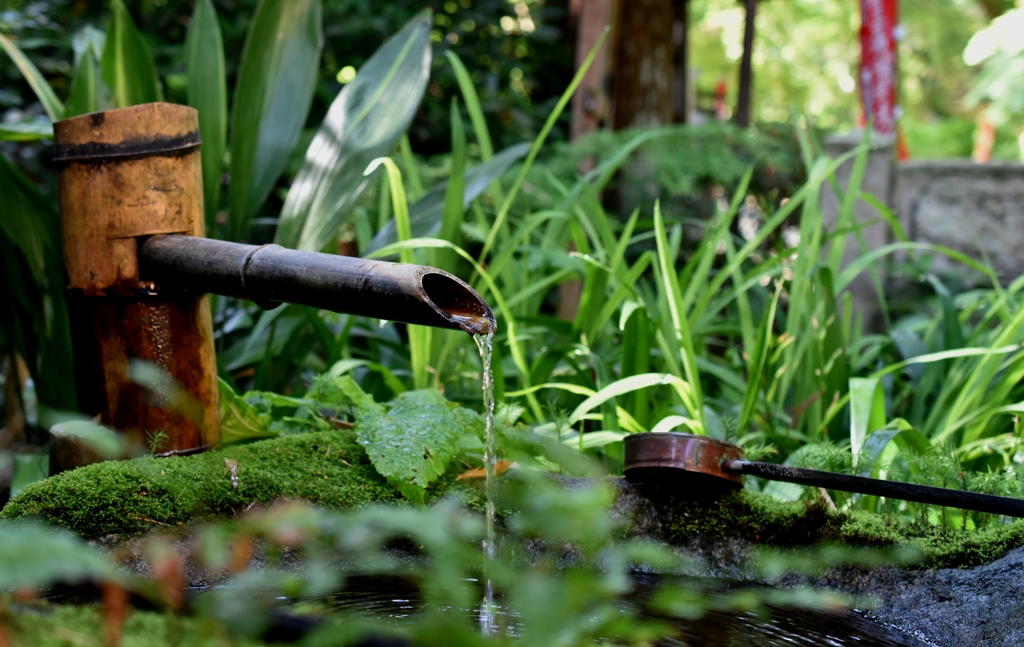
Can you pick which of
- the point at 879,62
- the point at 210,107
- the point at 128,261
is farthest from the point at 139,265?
the point at 879,62

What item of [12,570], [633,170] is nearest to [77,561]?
[12,570]

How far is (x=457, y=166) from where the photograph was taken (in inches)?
91.1

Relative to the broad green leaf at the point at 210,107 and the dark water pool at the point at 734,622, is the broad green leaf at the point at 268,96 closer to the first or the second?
the broad green leaf at the point at 210,107

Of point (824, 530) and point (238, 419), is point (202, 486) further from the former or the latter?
point (824, 530)

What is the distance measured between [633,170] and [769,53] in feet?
37.8

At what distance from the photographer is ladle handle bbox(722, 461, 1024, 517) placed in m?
1.28

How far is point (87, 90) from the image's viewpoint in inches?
91.4

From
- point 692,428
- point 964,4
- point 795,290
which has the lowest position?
point 692,428

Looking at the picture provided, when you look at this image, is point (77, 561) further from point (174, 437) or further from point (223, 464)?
point (174, 437)

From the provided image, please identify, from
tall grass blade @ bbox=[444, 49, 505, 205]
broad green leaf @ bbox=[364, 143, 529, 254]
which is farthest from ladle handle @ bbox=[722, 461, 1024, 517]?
tall grass blade @ bbox=[444, 49, 505, 205]

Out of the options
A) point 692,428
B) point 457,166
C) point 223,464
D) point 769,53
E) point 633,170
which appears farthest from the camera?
point 769,53

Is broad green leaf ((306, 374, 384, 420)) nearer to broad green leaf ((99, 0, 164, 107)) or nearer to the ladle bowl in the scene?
the ladle bowl

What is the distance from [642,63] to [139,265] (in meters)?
3.95

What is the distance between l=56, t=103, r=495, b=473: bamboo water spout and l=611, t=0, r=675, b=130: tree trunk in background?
3.69 metres
